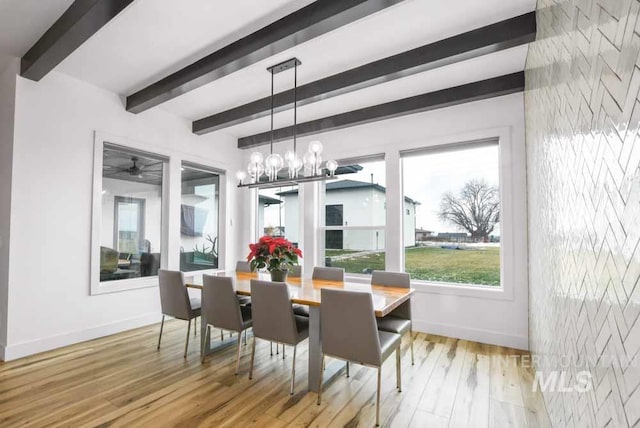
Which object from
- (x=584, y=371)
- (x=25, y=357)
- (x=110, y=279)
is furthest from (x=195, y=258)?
(x=584, y=371)

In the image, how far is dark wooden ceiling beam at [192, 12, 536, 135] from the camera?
7.43 ft

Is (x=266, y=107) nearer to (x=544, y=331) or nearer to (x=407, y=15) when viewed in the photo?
(x=407, y=15)

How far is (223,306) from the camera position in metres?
2.75

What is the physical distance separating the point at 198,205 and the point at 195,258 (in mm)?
820

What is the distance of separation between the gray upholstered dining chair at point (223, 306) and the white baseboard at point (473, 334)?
216cm

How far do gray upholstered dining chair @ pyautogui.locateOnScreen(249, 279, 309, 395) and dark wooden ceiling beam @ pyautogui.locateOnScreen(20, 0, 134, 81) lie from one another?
209 cm

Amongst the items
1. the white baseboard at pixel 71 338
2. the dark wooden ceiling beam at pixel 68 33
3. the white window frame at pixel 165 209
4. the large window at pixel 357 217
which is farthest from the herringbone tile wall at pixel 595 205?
the white baseboard at pixel 71 338

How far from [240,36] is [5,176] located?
266cm

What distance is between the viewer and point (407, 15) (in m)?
2.27

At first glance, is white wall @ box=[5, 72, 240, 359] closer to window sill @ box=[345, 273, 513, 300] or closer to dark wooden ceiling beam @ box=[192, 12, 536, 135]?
dark wooden ceiling beam @ box=[192, 12, 536, 135]

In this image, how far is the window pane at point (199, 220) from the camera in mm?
4602

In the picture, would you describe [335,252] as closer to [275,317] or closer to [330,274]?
[330,274]

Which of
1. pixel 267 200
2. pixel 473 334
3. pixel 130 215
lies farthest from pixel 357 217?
pixel 130 215

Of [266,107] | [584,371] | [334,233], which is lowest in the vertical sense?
[584,371]
